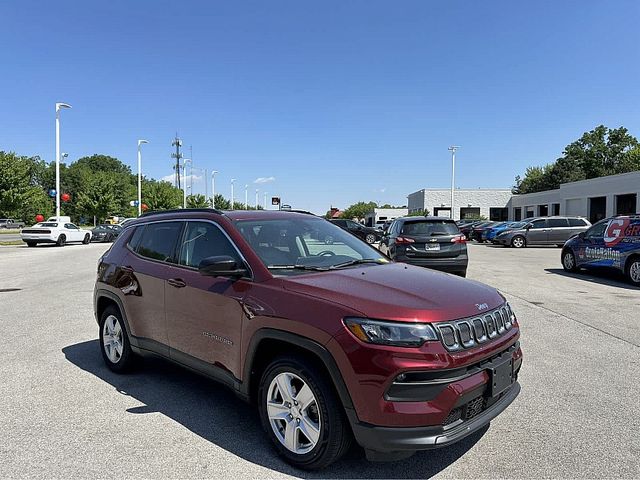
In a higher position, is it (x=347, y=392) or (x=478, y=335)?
(x=478, y=335)

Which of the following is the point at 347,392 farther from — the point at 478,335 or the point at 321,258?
the point at 321,258

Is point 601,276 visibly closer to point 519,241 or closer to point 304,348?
point 304,348

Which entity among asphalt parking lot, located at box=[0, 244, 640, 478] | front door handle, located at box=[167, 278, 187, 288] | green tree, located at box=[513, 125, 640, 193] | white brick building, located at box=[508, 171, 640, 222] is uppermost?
green tree, located at box=[513, 125, 640, 193]

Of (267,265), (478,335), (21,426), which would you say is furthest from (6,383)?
(478,335)

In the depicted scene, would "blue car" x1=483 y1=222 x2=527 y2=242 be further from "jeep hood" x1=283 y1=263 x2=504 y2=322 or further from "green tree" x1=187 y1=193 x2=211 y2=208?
"green tree" x1=187 y1=193 x2=211 y2=208

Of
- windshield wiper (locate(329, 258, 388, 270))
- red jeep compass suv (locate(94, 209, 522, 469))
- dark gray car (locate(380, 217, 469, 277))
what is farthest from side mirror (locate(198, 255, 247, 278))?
dark gray car (locate(380, 217, 469, 277))

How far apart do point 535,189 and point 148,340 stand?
96761mm

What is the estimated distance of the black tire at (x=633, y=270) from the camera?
11.7 meters

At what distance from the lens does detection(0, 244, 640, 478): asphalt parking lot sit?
3.20m

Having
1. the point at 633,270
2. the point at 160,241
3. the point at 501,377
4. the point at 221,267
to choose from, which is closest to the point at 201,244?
the point at 160,241

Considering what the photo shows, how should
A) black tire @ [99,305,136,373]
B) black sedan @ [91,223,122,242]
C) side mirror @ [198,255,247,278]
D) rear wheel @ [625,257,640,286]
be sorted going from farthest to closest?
black sedan @ [91,223,122,242]
rear wheel @ [625,257,640,286]
black tire @ [99,305,136,373]
side mirror @ [198,255,247,278]

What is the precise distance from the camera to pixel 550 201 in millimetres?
57062

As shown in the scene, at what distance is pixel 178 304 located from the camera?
413 centimetres

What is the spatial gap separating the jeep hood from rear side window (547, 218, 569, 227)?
2697cm
